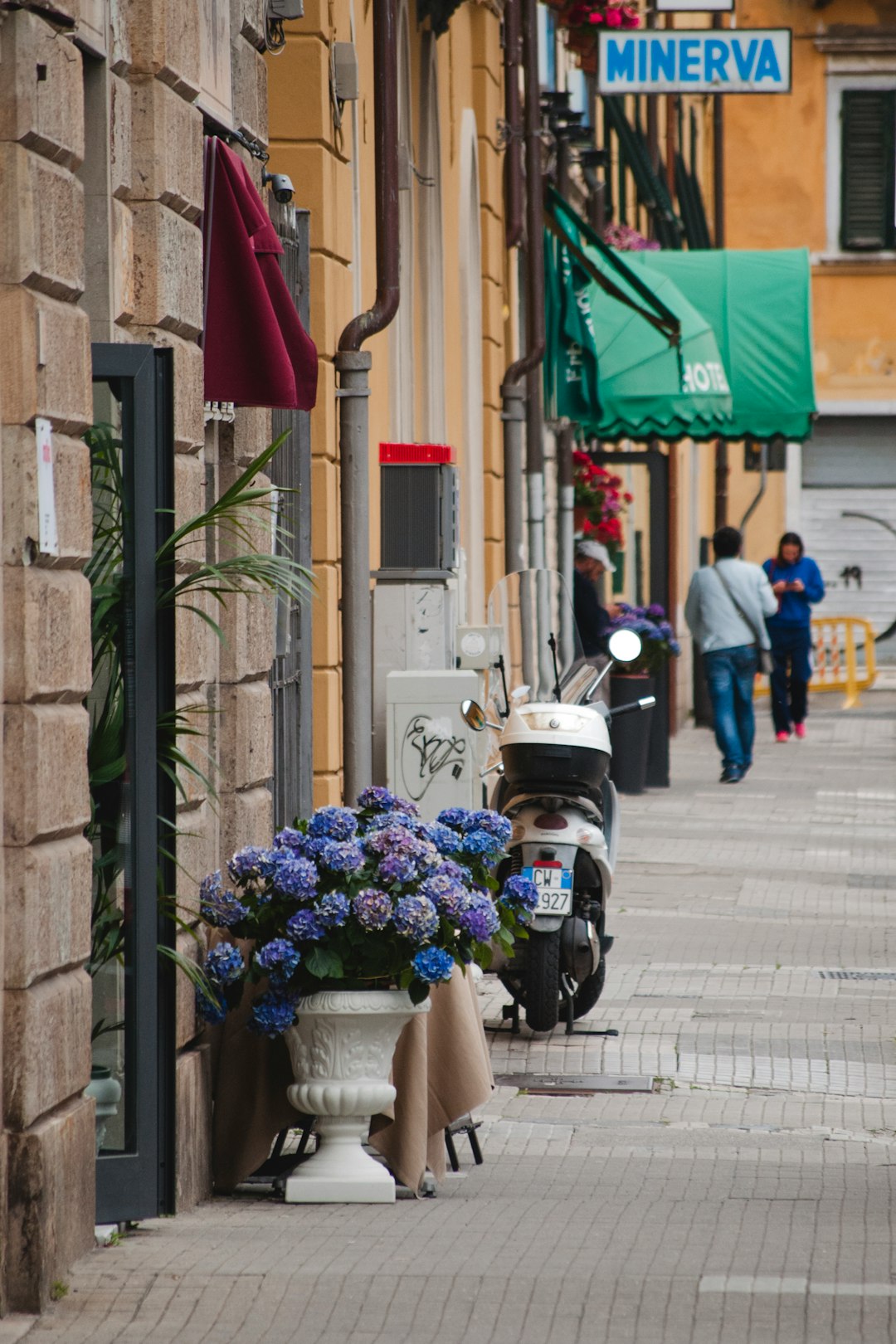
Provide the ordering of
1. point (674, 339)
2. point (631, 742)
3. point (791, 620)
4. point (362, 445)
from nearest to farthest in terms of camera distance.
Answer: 1. point (362, 445)
2. point (674, 339)
3. point (631, 742)
4. point (791, 620)

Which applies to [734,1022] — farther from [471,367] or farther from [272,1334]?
[471,367]

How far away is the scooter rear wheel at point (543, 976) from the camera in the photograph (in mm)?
8664

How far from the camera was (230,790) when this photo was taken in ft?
22.7

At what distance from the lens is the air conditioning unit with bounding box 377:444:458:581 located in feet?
32.9

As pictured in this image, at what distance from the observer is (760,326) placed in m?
19.5

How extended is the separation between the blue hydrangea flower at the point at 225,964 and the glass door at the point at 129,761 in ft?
0.96

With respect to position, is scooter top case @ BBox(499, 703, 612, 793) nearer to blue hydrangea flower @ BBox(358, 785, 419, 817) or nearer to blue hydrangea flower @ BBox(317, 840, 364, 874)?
blue hydrangea flower @ BBox(358, 785, 419, 817)

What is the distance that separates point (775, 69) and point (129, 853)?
1167cm

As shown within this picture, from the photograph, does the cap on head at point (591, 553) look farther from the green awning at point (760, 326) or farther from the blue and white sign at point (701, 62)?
the blue and white sign at point (701, 62)

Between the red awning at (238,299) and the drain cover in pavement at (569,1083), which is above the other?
the red awning at (238,299)

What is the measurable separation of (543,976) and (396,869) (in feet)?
8.36

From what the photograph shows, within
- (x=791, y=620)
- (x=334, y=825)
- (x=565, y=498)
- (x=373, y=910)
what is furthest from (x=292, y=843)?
(x=791, y=620)

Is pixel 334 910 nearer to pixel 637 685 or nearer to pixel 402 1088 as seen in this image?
pixel 402 1088

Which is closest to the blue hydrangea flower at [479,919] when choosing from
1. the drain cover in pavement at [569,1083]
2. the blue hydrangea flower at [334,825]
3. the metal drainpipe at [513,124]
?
the blue hydrangea flower at [334,825]
